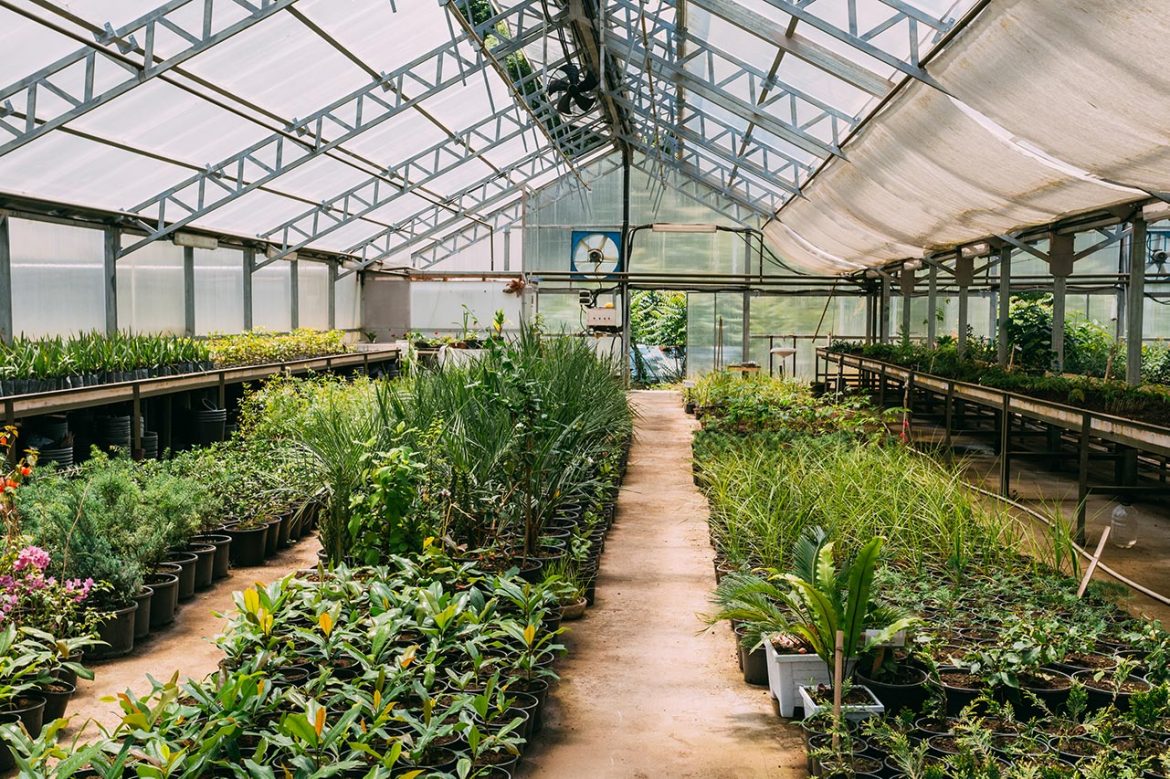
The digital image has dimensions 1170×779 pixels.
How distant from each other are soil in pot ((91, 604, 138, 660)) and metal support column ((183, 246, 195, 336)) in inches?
398

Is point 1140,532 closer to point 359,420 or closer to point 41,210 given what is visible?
point 359,420

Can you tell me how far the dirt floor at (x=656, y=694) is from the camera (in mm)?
3082

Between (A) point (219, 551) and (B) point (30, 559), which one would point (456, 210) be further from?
(B) point (30, 559)

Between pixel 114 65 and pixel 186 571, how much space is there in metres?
5.48

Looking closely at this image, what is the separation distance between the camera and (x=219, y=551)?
5297 mm

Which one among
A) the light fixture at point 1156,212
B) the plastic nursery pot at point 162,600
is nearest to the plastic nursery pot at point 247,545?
the plastic nursery pot at point 162,600

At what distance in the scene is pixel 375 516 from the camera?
4152 mm

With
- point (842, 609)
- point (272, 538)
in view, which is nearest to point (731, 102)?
point (272, 538)

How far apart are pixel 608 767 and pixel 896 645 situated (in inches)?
38.3

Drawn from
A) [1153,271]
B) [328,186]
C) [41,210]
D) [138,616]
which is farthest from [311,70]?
[1153,271]

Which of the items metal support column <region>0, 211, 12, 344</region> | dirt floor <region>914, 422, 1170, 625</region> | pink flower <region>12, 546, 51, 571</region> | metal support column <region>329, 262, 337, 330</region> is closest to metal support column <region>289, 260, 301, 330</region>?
metal support column <region>329, 262, 337, 330</region>

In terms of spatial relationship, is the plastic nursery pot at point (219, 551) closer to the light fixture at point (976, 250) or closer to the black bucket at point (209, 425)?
the black bucket at point (209, 425)

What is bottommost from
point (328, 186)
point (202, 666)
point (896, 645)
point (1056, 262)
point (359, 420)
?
point (202, 666)

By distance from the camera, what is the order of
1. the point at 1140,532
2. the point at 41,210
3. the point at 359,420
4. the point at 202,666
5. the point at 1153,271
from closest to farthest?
the point at 202,666, the point at 359,420, the point at 1140,532, the point at 41,210, the point at 1153,271
